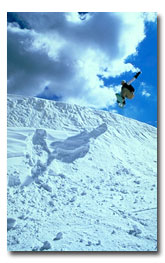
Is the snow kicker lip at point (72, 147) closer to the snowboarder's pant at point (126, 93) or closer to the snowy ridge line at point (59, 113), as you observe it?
the snowy ridge line at point (59, 113)

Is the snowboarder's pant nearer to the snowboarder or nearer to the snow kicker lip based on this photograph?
the snowboarder

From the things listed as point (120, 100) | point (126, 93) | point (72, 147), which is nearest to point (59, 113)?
point (72, 147)

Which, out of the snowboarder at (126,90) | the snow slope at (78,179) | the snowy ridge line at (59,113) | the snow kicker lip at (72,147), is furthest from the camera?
the snowy ridge line at (59,113)

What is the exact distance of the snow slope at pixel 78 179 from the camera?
227 centimetres

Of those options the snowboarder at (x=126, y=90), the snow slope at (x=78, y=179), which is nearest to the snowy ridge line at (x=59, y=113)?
the snow slope at (x=78, y=179)

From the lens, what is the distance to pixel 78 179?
254cm

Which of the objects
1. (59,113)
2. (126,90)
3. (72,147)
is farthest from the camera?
(59,113)

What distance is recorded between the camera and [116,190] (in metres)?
2.48

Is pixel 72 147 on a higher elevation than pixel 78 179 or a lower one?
higher

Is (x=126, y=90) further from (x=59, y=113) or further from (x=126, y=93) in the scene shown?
(x=59, y=113)

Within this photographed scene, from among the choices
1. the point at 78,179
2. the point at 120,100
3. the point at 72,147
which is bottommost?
the point at 78,179

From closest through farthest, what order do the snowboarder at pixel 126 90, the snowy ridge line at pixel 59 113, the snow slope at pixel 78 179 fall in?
the snow slope at pixel 78 179 → the snowboarder at pixel 126 90 → the snowy ridge line at pixel 59 113
